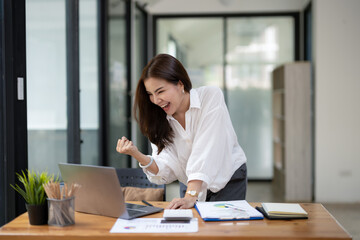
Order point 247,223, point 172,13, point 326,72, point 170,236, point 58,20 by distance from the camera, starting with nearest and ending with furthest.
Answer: point 170,236 < point 247,223 < point 58,20 < point 326,72 < point 172,13

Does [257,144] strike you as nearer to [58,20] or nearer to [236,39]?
[236,39]

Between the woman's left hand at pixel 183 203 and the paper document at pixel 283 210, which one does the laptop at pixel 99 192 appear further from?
the paper document at pixel 283 210

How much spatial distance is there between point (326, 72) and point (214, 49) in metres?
2.26

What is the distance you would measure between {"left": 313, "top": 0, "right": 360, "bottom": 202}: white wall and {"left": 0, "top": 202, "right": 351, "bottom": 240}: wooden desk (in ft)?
12.9

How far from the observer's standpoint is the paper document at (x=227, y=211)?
1.74m

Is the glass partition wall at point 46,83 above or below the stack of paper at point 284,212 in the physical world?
above

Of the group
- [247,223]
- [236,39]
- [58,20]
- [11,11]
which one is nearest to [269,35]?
[236,39]

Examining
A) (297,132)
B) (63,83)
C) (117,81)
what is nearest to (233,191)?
(63,83)

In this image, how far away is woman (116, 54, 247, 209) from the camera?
2.01 meters

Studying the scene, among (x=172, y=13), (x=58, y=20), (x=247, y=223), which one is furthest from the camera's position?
(x=172, y=13)

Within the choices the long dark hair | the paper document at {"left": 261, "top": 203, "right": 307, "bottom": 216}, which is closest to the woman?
the long dark hair

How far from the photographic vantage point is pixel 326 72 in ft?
17.9

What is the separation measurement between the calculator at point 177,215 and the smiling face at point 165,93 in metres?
0.52

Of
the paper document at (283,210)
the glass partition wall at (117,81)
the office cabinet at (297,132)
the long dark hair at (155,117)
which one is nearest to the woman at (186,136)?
the long dark hair at (155,117)
